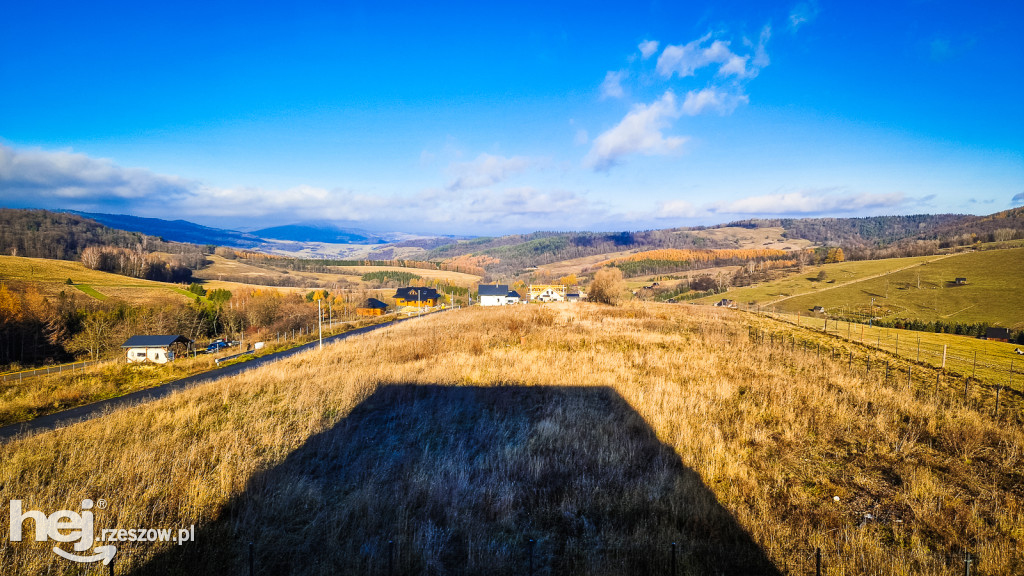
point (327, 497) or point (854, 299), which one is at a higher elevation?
point (327, 497)

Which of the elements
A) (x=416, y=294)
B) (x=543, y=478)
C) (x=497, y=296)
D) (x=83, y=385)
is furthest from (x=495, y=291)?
(x=543, y=478)

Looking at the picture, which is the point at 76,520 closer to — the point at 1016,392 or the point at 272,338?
the point at 1016,392

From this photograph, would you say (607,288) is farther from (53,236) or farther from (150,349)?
(53,236)

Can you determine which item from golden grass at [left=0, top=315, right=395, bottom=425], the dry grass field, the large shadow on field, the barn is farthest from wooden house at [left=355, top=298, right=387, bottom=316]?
the barn

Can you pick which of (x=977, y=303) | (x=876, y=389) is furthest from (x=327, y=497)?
(x=977, y=303)

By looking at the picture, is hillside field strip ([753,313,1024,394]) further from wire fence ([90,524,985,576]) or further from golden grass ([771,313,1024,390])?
wire fence ([90,524,985,576])

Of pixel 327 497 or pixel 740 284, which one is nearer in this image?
pixel 327 497
